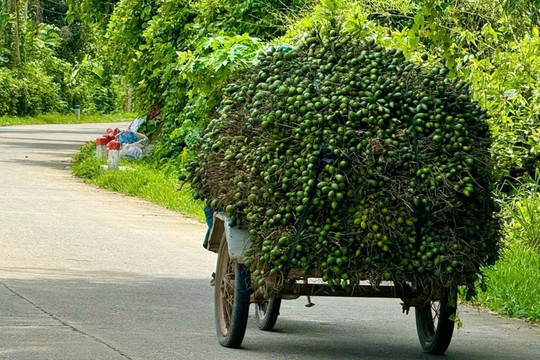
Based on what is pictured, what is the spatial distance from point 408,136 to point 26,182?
591 inches

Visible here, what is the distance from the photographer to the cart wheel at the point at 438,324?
739 cm

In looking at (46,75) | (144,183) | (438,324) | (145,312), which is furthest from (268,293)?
(46,75)

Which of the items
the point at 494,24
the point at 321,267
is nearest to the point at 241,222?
the point at 321,267

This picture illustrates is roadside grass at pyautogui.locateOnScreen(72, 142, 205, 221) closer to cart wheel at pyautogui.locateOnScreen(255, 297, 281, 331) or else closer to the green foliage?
cart wheel at pyautogui.locateOnScreen(255, 297, 281, 331)

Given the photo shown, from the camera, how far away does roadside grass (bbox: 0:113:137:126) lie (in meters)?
51.8

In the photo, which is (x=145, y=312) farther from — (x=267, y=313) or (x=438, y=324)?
(x=438, y=324)

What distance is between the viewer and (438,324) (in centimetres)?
781

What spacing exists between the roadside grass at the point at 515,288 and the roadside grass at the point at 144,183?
21.0 feet

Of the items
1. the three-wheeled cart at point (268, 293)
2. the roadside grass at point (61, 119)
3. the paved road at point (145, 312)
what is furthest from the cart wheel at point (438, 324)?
the roadside grass at point (61, 119)

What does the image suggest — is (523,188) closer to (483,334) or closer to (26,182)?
(483,334)

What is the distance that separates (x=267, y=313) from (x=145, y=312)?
1.08 meters

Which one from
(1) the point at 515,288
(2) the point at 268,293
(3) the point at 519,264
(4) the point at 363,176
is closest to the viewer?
(4) the point at 363,176

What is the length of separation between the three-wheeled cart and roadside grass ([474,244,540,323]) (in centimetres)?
187

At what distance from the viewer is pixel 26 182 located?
2125 centimetres
